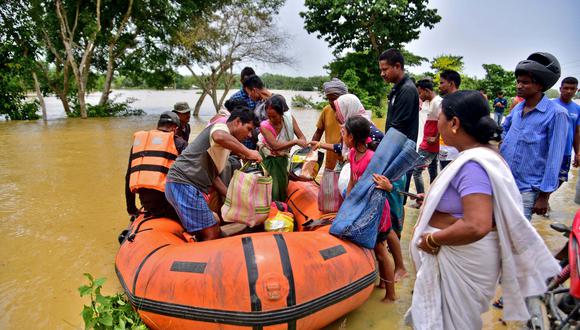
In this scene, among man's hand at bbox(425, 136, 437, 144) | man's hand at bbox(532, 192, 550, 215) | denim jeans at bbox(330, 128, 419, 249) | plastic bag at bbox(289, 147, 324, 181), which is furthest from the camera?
man's hand at bbox(425, 136, 437, 144)

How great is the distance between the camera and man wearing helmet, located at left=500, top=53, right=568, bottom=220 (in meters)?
2.35

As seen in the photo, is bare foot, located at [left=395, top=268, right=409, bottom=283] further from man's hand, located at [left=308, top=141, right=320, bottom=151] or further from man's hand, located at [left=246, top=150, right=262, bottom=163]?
man's hand, located at [left=246, top=150, right=262, bottom=163]

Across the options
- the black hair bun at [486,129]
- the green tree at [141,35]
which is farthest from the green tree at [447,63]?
the black hair bun at [486,129]

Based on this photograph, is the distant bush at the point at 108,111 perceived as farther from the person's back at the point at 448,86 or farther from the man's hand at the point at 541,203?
the man's hand at the point at 541,203

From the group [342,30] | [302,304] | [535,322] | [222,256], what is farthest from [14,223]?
[342,30]

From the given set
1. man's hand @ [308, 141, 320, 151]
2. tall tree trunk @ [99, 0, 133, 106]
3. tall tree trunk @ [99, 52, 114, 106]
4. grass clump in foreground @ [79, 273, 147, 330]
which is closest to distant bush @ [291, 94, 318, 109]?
tall tree trunk @ [99, 0, 133, 106]

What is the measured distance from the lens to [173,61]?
64.5ft

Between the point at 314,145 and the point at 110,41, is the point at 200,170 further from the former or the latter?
the point at 110,41

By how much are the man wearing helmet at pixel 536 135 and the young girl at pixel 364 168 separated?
37.8 inches

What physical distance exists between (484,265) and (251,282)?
1300 mm

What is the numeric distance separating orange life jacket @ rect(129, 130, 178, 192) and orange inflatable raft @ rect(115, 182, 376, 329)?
0.78 meters

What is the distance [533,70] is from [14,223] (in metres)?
5.91

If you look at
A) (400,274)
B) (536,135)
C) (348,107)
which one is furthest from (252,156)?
(536,135)

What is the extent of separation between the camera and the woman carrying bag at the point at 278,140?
3.89 metres
